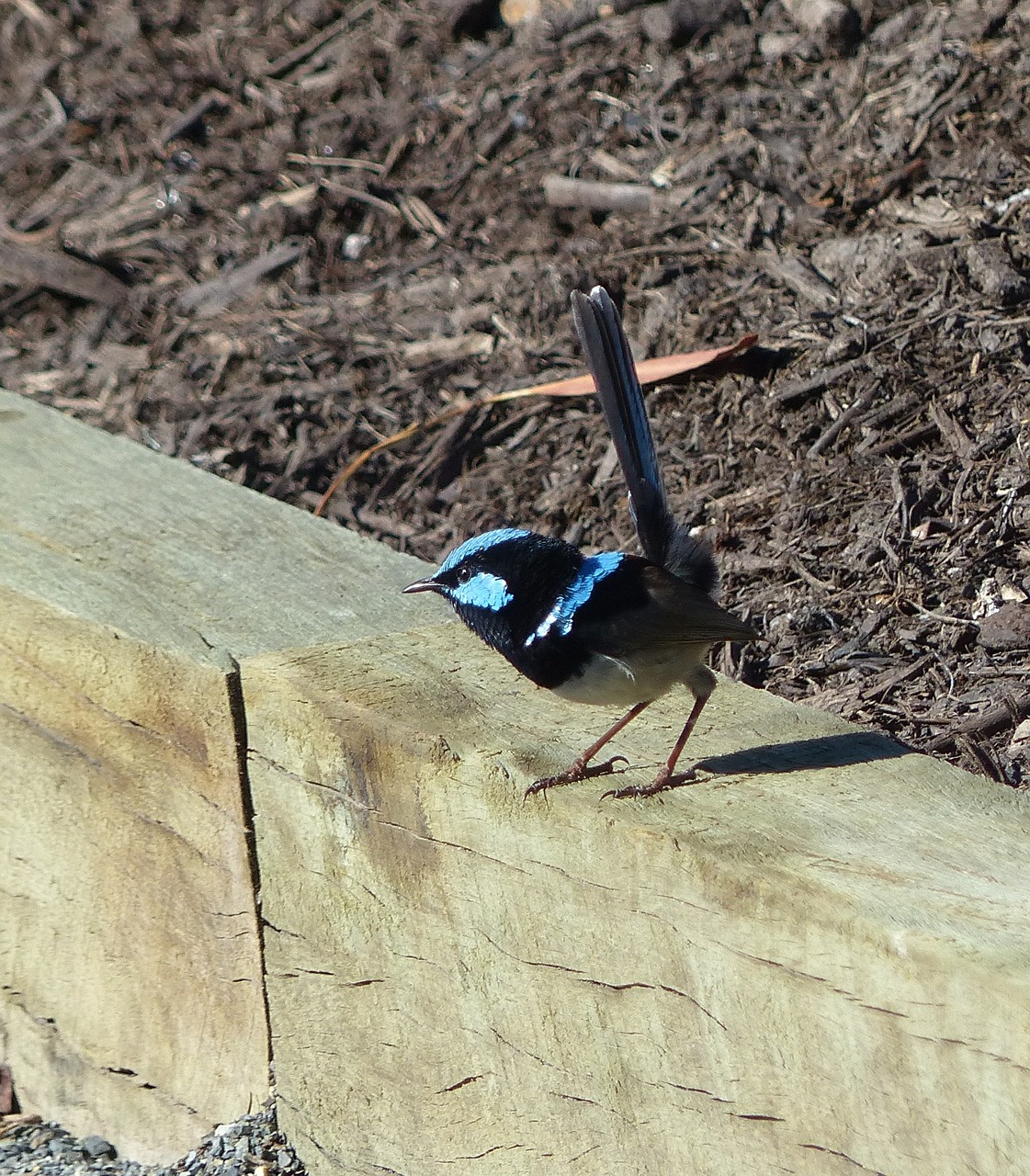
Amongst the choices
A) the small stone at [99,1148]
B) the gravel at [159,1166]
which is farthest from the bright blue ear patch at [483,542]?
the small stone at [99,1148]

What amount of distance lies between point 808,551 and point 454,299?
79.3 inches

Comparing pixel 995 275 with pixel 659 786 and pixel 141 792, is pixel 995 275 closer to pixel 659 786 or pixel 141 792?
pixel 659 786

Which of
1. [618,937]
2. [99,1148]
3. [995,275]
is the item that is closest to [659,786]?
[618,937]

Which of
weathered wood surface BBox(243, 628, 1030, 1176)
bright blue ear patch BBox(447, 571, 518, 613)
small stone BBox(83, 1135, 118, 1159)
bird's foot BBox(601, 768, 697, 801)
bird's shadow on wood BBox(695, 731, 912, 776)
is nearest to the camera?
weathered wood surface BBox(243, 628, 1030, 1176)

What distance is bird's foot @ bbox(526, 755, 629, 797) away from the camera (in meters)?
2.44

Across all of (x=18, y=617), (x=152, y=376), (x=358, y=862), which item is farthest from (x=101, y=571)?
(x=152, y=376)

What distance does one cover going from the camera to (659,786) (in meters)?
2.48

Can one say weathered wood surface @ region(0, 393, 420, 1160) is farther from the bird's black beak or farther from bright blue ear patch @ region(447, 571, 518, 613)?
bright blue ear patch @ region(447, 571, 518, 613)

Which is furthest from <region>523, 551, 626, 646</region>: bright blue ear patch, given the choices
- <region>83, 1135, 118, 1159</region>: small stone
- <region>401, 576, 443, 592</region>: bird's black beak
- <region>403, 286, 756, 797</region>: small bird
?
<region>83, 1135, 118, 1159</region>: small stone

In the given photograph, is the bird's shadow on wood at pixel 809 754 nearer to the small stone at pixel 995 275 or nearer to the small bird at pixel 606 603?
the small bird at pixel 606 603

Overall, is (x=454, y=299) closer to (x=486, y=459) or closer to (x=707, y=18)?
(x=486, y=459)

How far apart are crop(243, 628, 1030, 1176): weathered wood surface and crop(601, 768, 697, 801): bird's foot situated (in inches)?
1.5

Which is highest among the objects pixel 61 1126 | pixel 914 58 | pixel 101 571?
pixel 914 58

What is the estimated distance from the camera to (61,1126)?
140 inches
